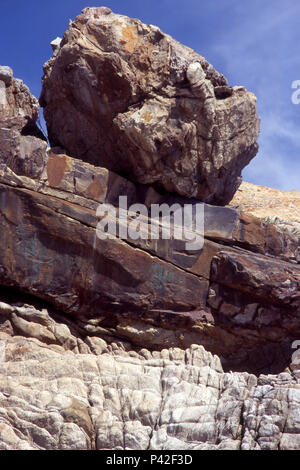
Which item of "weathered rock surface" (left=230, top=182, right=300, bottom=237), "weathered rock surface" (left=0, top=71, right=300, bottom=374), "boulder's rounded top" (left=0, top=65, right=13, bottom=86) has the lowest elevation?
"weathered rock surface" (left=0, top=71, right=300, bottom=374)

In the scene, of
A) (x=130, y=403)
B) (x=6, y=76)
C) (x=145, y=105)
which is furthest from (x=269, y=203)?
(x=130, y=403)

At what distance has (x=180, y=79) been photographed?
23.7 feet

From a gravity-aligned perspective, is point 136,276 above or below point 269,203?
below

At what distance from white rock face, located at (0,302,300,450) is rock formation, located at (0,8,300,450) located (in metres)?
0.01

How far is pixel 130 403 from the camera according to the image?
16.6 feet

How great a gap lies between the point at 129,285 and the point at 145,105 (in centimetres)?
269

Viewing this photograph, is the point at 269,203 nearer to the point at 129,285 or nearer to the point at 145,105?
the point at 145,105

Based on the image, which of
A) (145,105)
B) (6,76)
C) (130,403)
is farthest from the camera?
(6,76)

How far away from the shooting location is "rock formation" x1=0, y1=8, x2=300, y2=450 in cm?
488

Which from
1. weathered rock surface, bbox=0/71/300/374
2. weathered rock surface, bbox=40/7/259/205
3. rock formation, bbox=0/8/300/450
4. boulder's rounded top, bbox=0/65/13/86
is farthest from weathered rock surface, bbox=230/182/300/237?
boulder's rounded top, bbox=0/65/13/86

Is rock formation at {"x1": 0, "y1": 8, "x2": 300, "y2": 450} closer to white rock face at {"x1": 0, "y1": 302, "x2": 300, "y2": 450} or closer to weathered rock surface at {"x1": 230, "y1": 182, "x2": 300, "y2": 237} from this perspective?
white rock face at {"x1": 0, "y1": 302, "x2": 300, "y2": 450}

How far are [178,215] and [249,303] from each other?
1.66m

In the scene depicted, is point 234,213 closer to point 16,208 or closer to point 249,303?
point 249,303
